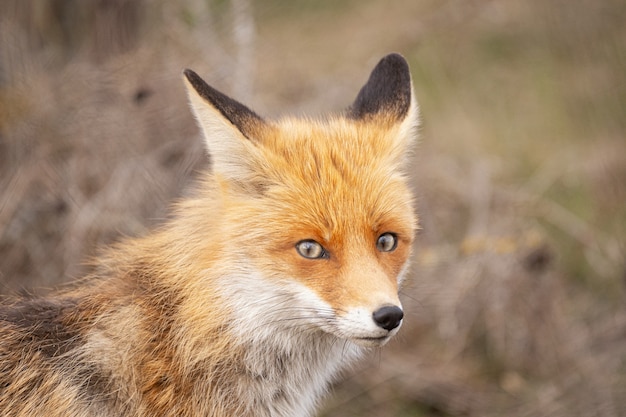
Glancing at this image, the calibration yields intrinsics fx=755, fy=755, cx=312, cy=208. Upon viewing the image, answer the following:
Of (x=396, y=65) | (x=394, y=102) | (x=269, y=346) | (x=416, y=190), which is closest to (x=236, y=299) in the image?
(x=269, y=346)

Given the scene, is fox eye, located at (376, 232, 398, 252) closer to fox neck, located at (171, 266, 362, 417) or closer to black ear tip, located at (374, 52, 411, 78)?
fox neck, located at (171, 266, 362, 417)

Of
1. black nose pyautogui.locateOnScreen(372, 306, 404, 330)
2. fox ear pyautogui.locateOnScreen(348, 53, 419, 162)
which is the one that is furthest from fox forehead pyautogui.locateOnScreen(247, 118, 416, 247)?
black nose pyautogui.locateOnScreen(372, 306, 404, 330)

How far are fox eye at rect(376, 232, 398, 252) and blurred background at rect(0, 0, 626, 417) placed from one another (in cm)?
135

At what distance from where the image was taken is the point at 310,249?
359 cm

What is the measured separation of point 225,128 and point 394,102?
3.74 feet

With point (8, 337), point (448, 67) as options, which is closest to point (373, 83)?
point (8, 337)

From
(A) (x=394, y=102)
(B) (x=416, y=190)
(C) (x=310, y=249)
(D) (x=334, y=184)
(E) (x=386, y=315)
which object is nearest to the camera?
(E) (x=386, y=315)

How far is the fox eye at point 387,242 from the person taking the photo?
376 centimetres

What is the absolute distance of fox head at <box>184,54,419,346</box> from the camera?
11.4ft

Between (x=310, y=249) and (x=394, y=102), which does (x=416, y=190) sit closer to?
(x=394, y=102)

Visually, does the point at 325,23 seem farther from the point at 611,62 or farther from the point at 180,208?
the point at 180,208

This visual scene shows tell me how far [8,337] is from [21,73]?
355 centimetres

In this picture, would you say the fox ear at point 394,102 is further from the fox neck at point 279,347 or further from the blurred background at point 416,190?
the blurred background at point 416,190

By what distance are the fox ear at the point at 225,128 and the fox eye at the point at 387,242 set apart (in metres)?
0.71
